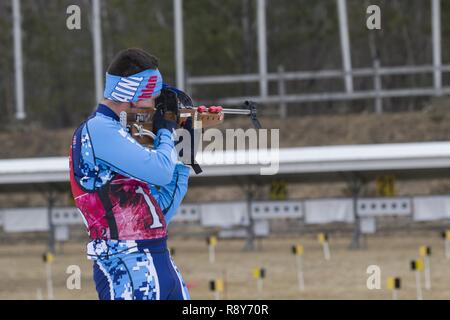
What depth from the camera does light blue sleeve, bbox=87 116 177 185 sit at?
4805mm

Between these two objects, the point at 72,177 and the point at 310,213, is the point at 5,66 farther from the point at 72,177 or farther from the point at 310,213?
the point at 72,177

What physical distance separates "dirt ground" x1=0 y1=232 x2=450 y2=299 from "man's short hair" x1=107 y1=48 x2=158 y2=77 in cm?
999

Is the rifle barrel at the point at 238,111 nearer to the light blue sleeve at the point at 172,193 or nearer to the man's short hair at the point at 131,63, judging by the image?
the light blue sleeve at the point at 172,193

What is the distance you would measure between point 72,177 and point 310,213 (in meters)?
20.8

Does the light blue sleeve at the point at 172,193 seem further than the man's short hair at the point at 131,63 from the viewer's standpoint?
Yes

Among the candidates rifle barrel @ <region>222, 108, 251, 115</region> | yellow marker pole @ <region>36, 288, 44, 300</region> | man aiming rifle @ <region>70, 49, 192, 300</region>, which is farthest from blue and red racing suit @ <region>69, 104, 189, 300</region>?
yellow marker pole @ <region>36, 288, 44, 300</region>

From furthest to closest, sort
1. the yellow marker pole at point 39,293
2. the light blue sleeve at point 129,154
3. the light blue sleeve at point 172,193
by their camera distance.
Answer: the yellow marker pole at point 39,293 → the light blue sleeve at point 172,193 → the light blue sleeve at point 129,154

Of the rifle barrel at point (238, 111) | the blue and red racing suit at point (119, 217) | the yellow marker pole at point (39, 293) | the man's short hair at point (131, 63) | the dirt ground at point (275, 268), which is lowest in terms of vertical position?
the dirt ground at point (275, 268)

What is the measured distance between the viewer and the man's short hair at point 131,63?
16.2ft

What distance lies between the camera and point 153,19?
4600cm

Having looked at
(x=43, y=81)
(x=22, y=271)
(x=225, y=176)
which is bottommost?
(x=22, y=271)

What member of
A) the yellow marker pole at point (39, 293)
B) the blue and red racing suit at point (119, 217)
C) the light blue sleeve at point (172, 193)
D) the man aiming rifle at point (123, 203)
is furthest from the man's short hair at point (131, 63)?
the yellow marker pole at point (39, 293)
